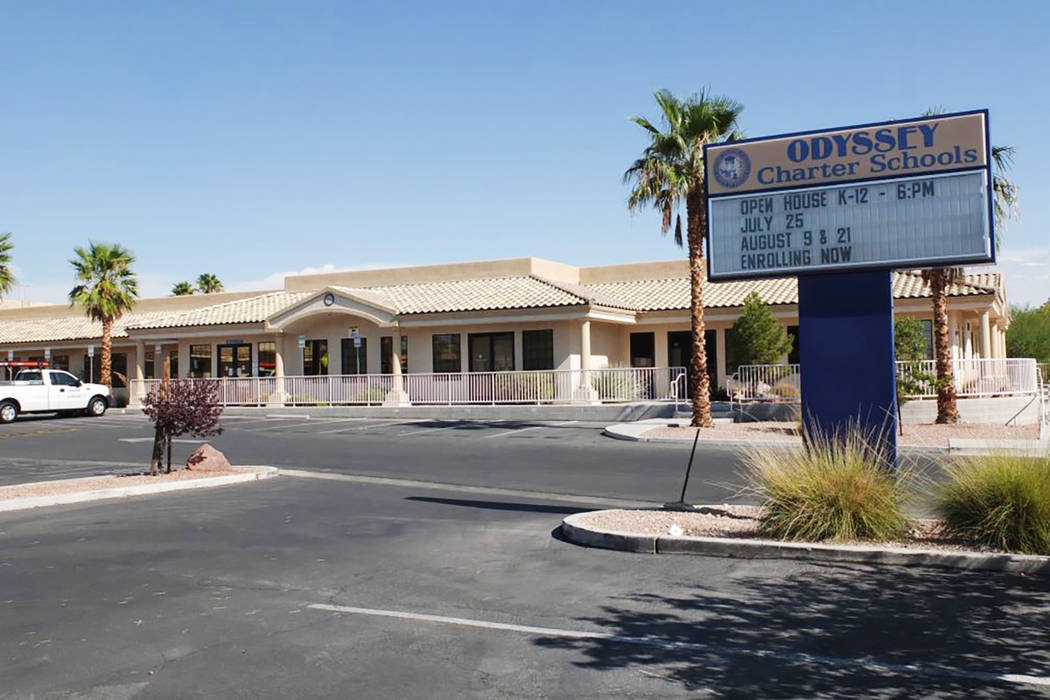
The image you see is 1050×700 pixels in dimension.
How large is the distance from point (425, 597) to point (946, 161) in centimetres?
743

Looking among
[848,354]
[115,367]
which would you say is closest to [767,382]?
[848,354]

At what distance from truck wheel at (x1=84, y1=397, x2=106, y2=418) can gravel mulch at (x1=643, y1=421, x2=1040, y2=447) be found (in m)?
23.3

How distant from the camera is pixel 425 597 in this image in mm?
7328

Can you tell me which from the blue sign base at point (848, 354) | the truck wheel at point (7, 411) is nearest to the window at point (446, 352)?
the truck wheel at point (7, 411)

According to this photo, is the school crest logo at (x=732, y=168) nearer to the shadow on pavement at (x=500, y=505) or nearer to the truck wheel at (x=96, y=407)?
the shadow on pavement at (x=500, y=505)

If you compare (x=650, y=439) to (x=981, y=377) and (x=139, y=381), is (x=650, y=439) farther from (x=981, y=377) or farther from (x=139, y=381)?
(x=139, y=381)

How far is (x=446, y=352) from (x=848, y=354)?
24.1 metres

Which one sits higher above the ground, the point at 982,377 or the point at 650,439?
the point at 982,377

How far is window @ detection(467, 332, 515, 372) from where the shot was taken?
32.7m

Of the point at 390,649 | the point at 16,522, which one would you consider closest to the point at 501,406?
the point at 16,522

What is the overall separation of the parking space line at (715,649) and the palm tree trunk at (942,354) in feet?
62.6

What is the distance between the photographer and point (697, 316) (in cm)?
2402

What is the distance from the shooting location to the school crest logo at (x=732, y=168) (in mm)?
11172

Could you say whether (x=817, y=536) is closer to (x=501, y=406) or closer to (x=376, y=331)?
(x=501, y=406)
